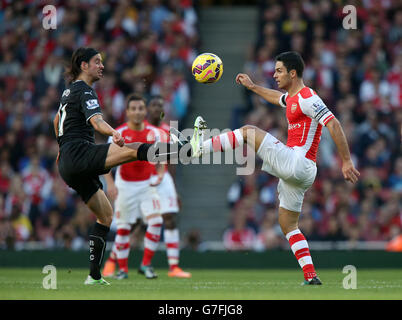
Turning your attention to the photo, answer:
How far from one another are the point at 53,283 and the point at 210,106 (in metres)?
10.5

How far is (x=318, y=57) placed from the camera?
1898cm

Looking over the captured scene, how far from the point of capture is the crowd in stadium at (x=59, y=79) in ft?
56.4

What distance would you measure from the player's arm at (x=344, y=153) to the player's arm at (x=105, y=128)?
2442mm

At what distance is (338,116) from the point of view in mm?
17781

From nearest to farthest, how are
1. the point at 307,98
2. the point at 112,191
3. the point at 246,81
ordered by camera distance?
the point at 307,98
the point at 246,81
the point at 112,191

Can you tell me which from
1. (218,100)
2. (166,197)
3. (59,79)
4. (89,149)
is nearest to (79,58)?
(89,149)

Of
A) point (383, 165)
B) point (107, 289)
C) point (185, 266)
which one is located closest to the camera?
point (107, 289)

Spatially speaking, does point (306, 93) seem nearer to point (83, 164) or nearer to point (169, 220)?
point (83, 164)

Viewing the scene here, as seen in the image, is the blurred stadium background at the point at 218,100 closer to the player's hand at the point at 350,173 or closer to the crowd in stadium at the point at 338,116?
the crowd in stadium at the point at 338,116

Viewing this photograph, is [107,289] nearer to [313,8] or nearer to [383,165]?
[383,165]

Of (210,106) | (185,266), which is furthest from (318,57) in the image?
(185,266)

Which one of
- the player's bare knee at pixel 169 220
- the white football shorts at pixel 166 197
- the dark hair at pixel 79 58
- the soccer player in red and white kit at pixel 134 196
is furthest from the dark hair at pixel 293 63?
the player's bare knee at pixel 169 220

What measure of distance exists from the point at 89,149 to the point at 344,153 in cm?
294
